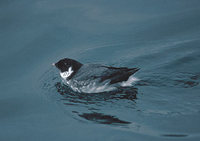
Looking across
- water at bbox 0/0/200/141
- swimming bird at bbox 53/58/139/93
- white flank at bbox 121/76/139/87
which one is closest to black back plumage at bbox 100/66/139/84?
swimming bird at bbox 53/58/139/93


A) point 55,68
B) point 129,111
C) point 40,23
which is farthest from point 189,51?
point 40,23

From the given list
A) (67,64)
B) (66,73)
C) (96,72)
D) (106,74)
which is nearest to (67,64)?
(67,64)

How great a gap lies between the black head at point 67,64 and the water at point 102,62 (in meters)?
0.36

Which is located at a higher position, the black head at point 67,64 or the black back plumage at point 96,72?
the black head at point 67,64

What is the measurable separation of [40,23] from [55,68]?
2.47m

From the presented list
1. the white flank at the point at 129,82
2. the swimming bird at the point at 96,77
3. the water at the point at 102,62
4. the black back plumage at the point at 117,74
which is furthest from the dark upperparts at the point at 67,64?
the white flank at the point at 129,82

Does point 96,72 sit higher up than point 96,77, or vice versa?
point 96,72

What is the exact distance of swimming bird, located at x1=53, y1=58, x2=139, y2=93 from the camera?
7309 millimetres

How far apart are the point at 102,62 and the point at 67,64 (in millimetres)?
1072

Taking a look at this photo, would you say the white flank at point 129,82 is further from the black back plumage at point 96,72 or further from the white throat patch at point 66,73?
the white throat patch at point 66,73

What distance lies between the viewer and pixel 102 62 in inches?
354

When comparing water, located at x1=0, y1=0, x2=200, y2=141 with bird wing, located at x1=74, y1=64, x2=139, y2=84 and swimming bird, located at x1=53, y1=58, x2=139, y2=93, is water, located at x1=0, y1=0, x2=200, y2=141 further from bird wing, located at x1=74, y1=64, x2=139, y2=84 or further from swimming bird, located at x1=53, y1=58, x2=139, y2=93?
bird wing, located at x1=74, y1=64, x2=139, y2=84

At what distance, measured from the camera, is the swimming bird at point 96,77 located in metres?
7.31

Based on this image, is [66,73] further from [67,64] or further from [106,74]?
[106,74]
